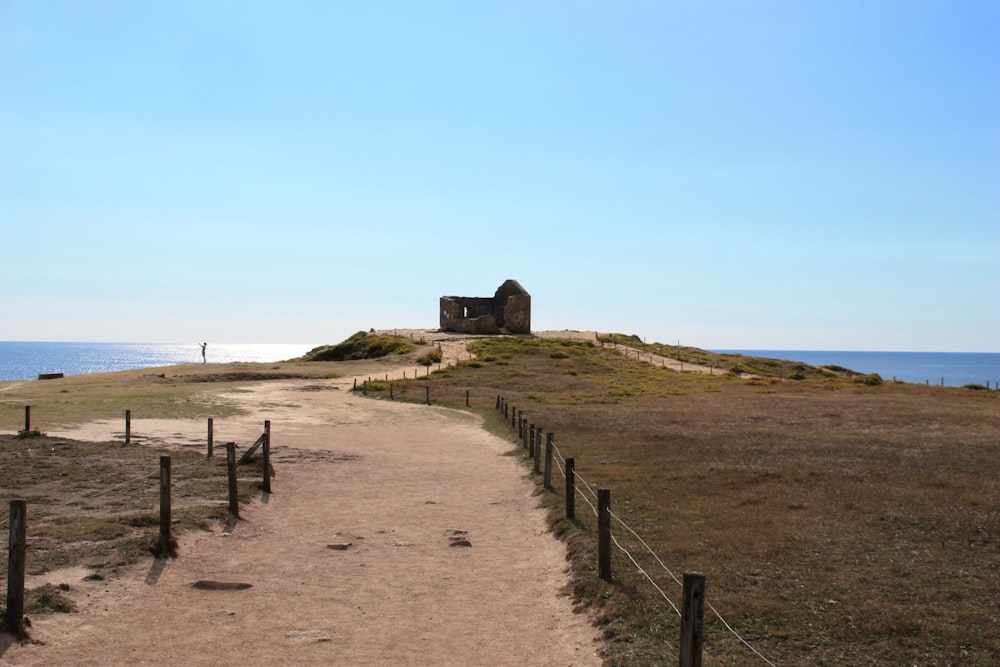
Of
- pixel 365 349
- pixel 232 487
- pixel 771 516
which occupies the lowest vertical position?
pixel 771 516

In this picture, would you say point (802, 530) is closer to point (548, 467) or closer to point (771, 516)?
point (771, 516)

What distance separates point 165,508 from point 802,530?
9809mm

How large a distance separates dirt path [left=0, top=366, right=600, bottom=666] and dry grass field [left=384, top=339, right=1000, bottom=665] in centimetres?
83

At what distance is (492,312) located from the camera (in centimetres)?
8350

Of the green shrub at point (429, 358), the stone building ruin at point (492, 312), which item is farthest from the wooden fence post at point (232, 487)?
the stone building ruin at point (492, 312)

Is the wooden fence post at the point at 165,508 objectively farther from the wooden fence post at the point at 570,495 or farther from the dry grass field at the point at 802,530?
the wooden fence post at the point at 570,495

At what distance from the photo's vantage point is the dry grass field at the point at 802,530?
8.27 m

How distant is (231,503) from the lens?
572 inches

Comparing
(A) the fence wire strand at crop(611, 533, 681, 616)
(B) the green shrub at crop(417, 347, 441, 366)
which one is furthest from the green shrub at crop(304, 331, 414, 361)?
(A) the fence wire strand at crop(611, 533, 681, 616)

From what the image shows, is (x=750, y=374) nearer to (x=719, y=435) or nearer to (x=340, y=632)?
(x=719, y=435)

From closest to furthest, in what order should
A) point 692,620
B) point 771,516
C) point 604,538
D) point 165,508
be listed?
point 692,620 → point 604,538 → point 165,508 → point 771,516

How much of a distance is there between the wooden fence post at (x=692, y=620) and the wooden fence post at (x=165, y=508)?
826 centimetres

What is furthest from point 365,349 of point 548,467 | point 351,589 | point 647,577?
point 647,577

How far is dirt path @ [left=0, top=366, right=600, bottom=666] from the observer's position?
8492mm
